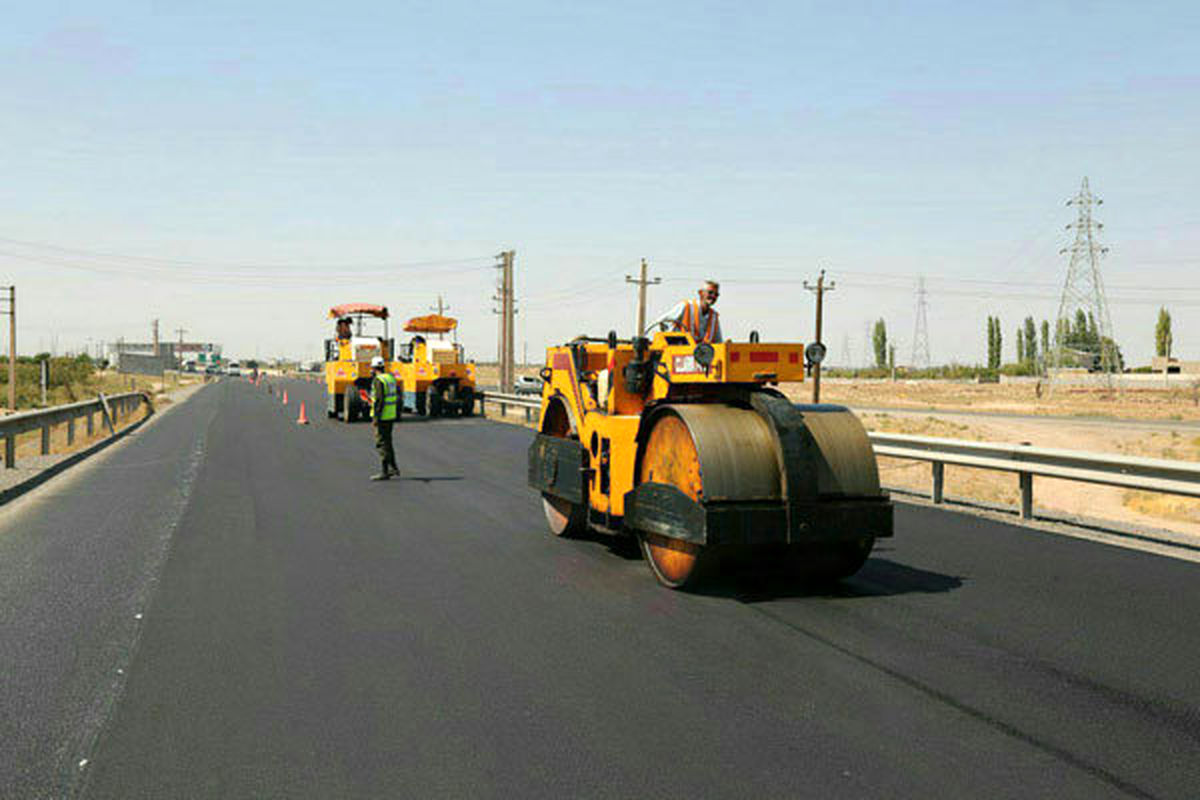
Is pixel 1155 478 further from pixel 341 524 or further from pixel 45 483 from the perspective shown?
pixel 45 483

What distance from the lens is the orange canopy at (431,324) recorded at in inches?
1315

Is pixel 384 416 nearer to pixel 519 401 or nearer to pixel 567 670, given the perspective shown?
pixel 567 670

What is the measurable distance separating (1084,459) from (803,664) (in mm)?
6090

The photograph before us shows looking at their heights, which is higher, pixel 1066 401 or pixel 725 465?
pixel 725 465

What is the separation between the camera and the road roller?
22.5 ft

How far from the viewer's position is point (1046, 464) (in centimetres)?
1082

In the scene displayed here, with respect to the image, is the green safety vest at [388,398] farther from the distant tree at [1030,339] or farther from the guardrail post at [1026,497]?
the distant tree at [1030,339]

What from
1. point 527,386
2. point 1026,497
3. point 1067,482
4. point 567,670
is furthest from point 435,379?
point 527,386

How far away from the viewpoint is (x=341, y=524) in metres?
10.5

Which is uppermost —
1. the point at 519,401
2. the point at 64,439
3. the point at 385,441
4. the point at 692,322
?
the point at 692,322

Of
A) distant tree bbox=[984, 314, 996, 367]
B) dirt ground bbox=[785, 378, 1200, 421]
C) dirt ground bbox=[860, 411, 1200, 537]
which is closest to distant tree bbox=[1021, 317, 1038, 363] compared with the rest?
distant tree bbox=[984, 314, 996, 367]

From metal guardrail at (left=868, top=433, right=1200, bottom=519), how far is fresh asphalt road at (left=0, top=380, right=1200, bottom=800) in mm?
848

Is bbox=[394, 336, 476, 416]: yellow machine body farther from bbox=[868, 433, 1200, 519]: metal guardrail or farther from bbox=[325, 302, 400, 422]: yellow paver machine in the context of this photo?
bbox=[868, 433, 1200, 519]: metal guardrail

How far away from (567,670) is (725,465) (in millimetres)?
2067
